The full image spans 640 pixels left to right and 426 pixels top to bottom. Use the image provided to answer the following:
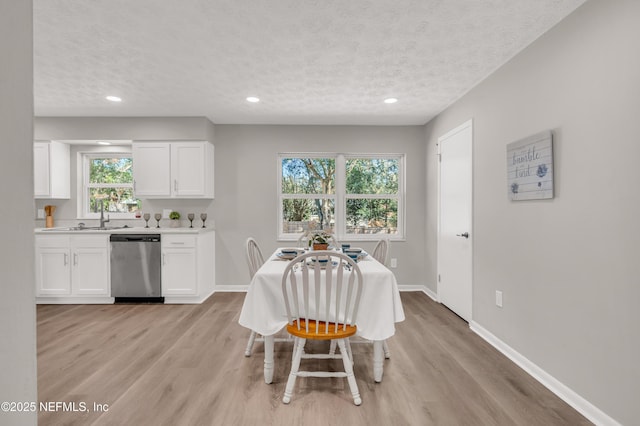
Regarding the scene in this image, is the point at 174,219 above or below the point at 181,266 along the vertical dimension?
above

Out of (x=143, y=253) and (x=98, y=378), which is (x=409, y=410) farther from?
(x=143, y=253)

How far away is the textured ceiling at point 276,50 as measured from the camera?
6.79 feet

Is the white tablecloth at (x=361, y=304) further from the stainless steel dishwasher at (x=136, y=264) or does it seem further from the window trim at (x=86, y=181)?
the window trim at (x=86, y=181)

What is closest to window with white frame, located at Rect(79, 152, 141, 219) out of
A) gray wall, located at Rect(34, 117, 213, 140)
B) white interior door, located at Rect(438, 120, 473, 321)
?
gray wall, located at Rect(34, 117, 213, 140)

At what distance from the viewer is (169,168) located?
4.46 m

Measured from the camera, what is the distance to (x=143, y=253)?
13.6ft

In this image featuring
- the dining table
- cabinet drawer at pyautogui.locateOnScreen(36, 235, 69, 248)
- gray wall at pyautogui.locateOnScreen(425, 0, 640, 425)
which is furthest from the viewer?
cabinet drawer at pyautogui.locateOnScreen(36, 235, 69, 248)

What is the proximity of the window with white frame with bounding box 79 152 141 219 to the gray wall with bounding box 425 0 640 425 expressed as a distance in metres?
4.84

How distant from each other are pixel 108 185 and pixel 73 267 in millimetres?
1302

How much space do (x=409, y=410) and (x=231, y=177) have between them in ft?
12.4

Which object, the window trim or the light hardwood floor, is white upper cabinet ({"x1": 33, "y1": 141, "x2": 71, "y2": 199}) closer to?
the window trim

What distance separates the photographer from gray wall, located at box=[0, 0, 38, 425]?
3.08 feet

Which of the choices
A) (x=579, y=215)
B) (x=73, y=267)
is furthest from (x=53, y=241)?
(x=579, y=215)

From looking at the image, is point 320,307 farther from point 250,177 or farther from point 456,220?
point 250,177
